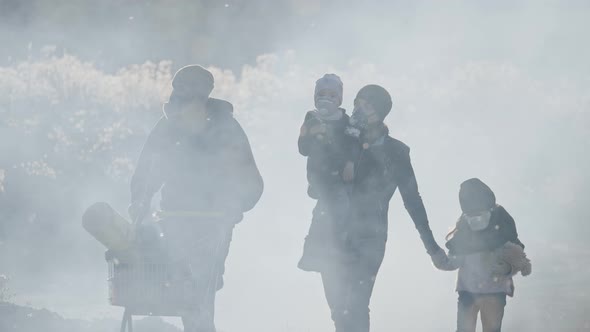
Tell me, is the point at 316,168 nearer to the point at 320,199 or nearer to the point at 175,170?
the point at 320,199

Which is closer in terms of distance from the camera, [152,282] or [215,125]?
[152,282]

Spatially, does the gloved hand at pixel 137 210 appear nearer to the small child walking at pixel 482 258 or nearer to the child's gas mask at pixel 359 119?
the child's gas mask at pixel 359 119

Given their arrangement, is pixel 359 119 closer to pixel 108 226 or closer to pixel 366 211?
pixel 366 211

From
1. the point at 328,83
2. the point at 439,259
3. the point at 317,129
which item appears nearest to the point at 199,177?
the point at 317,129

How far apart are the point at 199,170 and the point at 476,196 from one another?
7.36 ft

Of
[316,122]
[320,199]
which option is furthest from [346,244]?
[316,122]

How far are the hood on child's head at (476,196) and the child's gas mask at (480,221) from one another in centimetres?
4

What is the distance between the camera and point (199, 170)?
7.30 metres

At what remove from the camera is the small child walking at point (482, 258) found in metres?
7.52

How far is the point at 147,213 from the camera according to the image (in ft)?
23.1

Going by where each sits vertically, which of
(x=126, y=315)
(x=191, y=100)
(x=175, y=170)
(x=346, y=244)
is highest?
(x=191, y=100)

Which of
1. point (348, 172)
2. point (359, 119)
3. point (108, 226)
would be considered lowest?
point (108, 226)

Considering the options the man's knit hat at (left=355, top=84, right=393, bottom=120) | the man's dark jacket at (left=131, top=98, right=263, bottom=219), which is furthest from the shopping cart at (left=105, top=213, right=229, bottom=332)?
the man's knit hat at (left=355, top=84, right=393, bottom=120)

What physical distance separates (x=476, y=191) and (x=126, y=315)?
3.06 m
